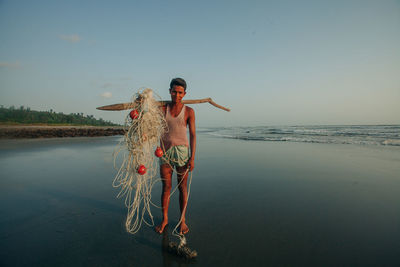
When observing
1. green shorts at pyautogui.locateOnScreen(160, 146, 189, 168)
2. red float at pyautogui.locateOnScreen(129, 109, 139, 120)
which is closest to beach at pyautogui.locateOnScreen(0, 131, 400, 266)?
green shorts at pyautogui.locateOnScreen(160, 146, 189, 168)

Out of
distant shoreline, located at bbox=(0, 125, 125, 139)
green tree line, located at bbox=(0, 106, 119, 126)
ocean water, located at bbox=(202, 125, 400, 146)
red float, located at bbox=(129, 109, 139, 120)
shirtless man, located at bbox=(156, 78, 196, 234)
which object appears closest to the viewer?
red float, located at bbox=(129, 109, 139, 120)

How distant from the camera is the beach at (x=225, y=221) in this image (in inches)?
81.6

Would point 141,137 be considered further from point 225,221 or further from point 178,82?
point 225,221

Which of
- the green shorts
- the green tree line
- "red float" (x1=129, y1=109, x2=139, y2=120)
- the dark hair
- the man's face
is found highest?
the green tree line

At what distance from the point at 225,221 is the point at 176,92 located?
210 centimetres

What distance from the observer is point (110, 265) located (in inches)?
77.4

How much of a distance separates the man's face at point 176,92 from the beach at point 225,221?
6.26 feet

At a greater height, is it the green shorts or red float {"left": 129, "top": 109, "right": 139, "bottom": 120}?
red float {"left": 129, "top": 109, "right": 139, "bottom": 120}

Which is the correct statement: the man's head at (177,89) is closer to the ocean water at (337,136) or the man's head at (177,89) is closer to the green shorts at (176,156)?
the green shorts at (176,156)

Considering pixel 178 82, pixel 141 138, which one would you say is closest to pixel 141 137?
pixel 141 138

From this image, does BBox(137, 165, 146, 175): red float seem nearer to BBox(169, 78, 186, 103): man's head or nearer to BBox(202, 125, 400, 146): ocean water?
BBox(169, 78, 186, 103): man's head

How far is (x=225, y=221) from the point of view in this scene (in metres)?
2.84

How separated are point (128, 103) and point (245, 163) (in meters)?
5.13

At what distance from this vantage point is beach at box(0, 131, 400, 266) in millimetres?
2072
